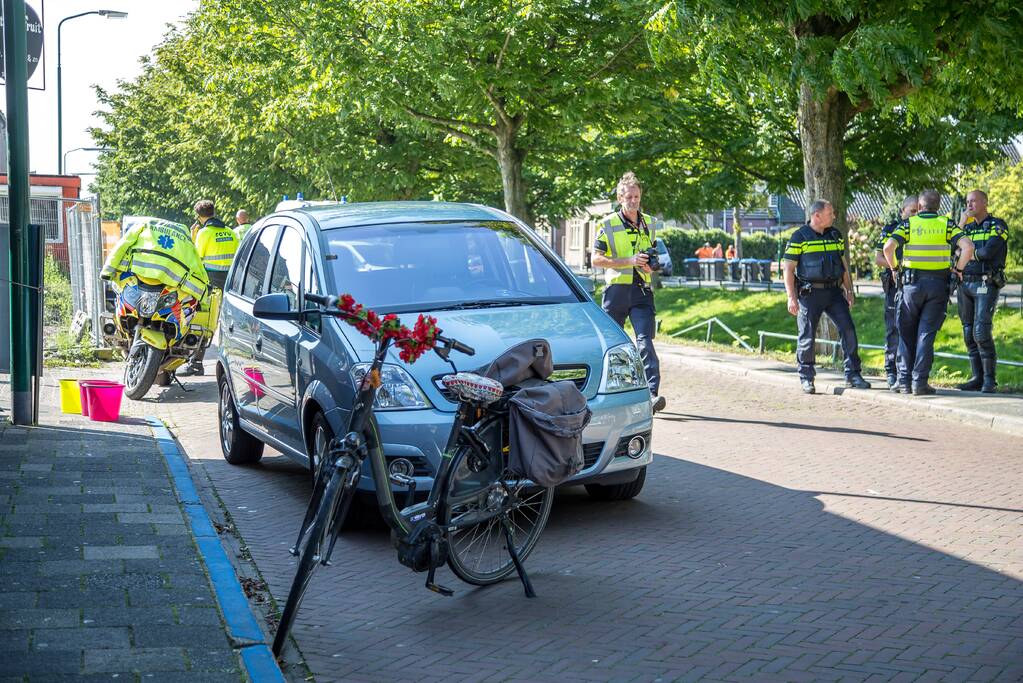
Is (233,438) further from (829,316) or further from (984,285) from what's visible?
(984,285)

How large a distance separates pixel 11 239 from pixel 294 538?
419cm

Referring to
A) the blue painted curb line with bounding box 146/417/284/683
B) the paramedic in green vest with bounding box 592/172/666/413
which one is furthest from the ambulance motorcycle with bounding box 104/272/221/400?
the blue painted curb line with bounding box 146/417/284/683

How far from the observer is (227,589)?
18.0 ft

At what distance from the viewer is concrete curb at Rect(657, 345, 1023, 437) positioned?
11.1m

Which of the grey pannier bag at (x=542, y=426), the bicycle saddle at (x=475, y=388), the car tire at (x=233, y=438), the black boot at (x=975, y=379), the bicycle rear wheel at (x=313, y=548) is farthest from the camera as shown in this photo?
the black boot at (x=975, y=379)

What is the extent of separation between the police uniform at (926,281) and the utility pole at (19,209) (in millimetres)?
8100

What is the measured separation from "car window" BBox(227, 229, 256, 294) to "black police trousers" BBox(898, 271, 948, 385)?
6.88m

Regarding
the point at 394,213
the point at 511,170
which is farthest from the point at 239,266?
the point at 511,170

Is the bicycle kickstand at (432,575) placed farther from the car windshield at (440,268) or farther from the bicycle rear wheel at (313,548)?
the car windshield at (440,268)

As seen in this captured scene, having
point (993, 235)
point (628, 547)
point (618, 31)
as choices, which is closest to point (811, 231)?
point (993, 235)

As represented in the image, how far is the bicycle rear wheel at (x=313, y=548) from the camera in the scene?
474 centimetres

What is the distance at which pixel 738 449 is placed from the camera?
32.4ft

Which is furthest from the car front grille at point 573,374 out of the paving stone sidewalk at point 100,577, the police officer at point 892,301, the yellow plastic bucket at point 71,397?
the police officer at point 892,301

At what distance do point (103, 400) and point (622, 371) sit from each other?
518 cm
